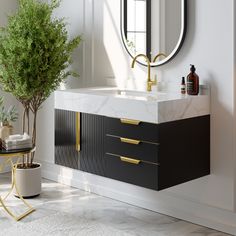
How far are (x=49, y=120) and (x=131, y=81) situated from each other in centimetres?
121

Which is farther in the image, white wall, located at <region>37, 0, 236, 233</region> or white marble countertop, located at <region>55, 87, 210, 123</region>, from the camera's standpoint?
white wall, located at <region>37, 0, 236, 233</region>

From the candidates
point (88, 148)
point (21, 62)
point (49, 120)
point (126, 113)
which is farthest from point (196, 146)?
point (49, 120)

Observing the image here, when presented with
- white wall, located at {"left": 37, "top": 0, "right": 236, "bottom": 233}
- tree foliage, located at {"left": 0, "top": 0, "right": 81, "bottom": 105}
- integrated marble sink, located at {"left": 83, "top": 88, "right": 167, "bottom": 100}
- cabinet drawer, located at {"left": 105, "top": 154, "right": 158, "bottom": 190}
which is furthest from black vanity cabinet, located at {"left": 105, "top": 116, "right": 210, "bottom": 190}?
tree foliage, located at {"left": 0, "top": 0, "right": 81, "bottom": 105}

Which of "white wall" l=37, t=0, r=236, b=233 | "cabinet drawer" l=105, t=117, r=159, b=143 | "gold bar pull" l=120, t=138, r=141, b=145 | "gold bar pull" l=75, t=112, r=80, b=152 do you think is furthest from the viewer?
"gold bar pull" l=75, t=112, r=80, b=152

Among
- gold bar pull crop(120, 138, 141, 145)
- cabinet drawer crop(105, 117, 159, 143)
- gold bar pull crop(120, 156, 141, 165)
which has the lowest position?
gold bar pull crop(120, 156, 141, 165)

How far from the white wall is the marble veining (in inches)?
4.1

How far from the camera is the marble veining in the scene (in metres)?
3.56

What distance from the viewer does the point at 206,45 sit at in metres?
3.56

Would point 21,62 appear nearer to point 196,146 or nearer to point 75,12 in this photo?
point 75,12

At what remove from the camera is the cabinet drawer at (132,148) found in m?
3.23

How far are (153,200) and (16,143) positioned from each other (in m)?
1.19

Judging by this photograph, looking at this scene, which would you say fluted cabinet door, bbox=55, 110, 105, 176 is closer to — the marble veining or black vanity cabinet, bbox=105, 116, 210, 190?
black vanity cabinet, bbox=105, 116, 210, 190

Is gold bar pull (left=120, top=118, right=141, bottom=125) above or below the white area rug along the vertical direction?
above

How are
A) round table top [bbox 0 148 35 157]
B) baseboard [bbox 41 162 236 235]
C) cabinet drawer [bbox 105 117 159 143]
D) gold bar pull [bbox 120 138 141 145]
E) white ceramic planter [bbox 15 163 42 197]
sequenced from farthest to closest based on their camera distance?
white ceramic planter [bbox 15 163 42 197] < round table top [bbox 0 148 35 157] < baseboard [bbox 41 162 236 235] < gold bar pull [bbox 120 138 141 145] < cabinet drawer [bbox 105 117 159 143]
